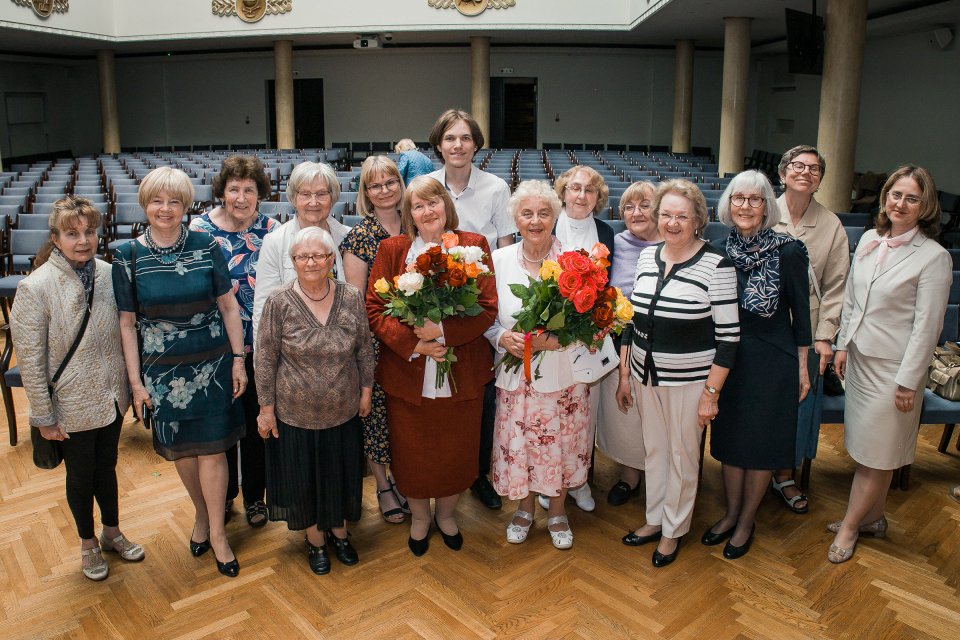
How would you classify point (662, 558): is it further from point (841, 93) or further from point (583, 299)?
point (841, 93)

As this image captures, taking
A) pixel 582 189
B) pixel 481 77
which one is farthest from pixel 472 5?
pixel 582 189

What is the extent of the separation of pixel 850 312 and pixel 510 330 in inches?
57.2

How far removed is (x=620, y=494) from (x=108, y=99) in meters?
20.1

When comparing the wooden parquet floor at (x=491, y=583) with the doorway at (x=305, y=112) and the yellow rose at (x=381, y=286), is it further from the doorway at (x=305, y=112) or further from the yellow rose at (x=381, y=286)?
the doorway at (x=305, y=112)

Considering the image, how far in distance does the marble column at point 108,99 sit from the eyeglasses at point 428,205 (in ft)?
64.0

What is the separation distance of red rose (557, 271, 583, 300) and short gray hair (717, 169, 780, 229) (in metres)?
0.68

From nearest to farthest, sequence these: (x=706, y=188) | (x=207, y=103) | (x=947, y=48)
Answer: (x=706, y=188)
(x=947, y=48)
(x=207, y=103)

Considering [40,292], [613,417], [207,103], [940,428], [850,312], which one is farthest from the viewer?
[207,103]

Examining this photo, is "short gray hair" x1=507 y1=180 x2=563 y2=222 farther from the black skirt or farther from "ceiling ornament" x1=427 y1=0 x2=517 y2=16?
"ceiling ornament" x1=427 y1=0 x2=517 y2=16

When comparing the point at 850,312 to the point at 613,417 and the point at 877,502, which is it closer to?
the point at 877,502

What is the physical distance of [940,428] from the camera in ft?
14.6

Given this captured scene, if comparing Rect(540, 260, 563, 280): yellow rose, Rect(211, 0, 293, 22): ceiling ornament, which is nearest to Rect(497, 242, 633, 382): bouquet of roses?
Rect(540, 260, 563, 280): yellow rose

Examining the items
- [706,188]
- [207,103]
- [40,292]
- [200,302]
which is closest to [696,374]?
[200,302]

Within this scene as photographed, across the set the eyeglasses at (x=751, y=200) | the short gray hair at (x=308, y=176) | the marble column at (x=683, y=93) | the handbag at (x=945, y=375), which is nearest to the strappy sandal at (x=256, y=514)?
the short gray hair at (x=308, y=176)
